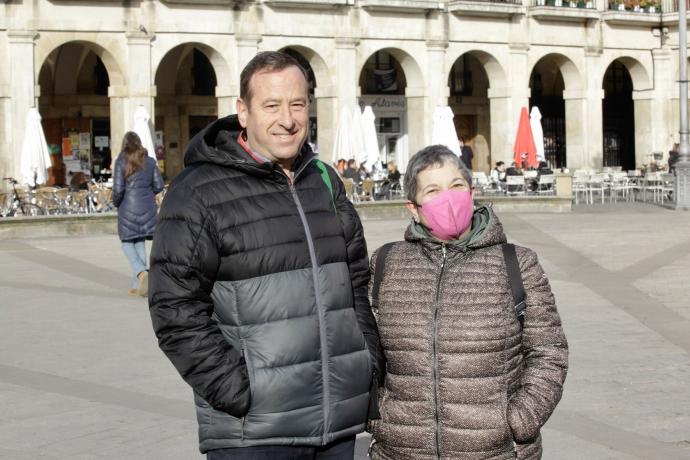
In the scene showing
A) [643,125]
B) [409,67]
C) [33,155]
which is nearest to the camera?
[33,155]

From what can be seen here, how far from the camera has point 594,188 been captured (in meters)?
35.4

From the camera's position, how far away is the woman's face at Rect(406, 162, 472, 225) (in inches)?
163

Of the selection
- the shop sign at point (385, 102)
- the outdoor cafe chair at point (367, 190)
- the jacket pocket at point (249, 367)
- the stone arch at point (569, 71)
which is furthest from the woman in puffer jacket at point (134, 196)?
the stone arch at point (569, 71)

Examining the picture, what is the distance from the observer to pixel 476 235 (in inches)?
161

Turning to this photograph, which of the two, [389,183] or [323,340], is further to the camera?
[389,183]

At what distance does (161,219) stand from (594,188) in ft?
106

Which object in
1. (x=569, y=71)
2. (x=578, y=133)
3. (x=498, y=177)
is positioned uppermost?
(x=569, y=71)

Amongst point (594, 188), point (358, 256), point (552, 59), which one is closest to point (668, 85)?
point (552, 59)

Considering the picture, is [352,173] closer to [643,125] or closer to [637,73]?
[643,125]

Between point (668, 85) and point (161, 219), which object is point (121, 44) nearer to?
point (668, 85)

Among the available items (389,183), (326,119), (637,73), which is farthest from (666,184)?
(326,119)

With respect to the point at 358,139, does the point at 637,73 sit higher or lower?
higher

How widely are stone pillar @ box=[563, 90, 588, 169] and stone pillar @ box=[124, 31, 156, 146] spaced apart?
14809 mm

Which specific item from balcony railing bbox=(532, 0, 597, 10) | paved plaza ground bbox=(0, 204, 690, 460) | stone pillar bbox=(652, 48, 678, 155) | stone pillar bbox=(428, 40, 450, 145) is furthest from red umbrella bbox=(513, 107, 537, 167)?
paved plaza ground bbox=(0, 204, 690, 460)
